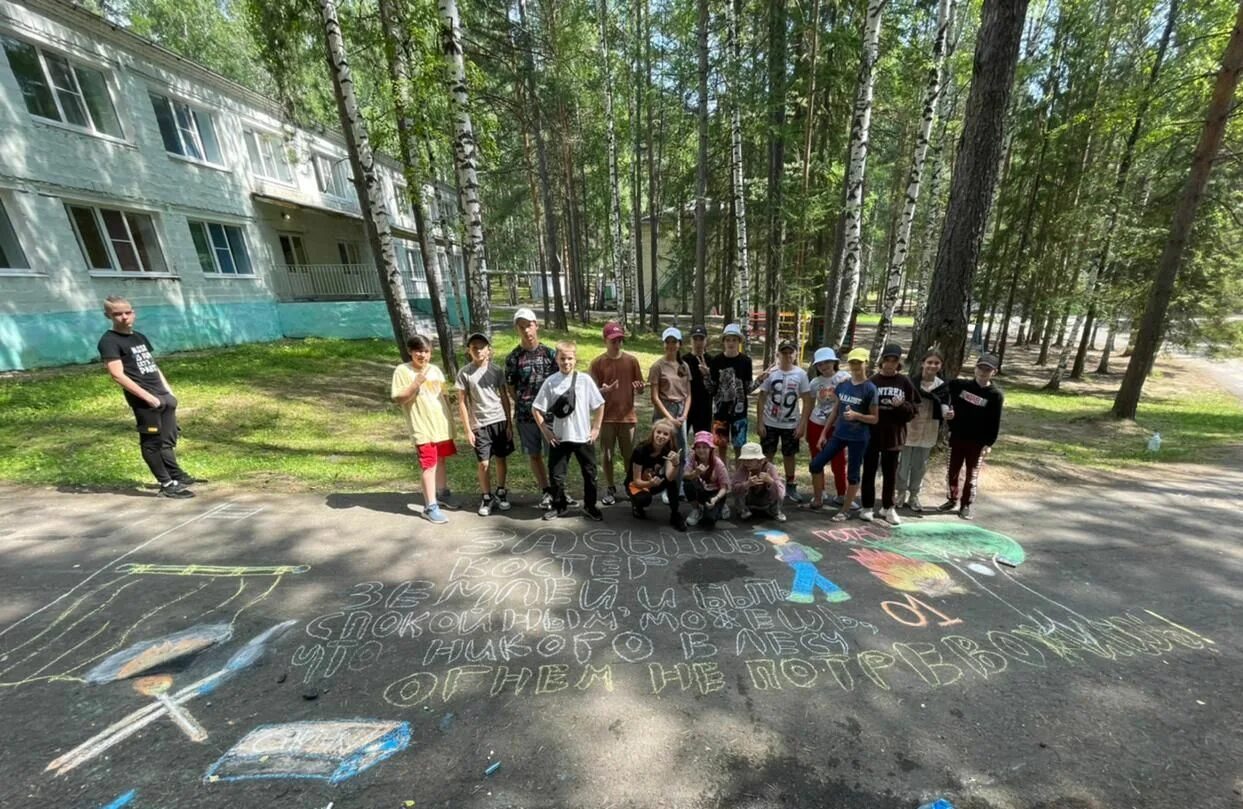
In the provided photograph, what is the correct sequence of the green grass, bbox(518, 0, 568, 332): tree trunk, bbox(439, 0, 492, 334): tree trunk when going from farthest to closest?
1. bbox(518, 0, 568, 332): tree trunk
2. bbox(439, 0, 492, 334): tree trunk
3. the green grass

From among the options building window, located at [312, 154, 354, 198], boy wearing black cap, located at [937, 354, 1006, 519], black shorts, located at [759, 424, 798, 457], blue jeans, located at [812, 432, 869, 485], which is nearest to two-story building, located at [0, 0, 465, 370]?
building window, located at [312, 154, 354, 198]

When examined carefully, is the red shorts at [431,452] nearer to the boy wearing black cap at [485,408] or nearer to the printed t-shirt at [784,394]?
the boy wearing black cap at [485,408]

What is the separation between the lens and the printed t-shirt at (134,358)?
456 cm

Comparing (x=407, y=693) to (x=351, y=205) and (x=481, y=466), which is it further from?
(x=351, y=205)

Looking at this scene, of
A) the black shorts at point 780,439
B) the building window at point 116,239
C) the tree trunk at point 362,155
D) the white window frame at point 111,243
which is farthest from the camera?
the building window at point 116,239

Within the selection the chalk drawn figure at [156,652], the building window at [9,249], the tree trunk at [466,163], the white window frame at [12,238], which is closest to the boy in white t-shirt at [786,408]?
the tree trunk at [466,163]

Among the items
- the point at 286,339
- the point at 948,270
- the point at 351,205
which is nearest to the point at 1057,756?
the point at 948,270

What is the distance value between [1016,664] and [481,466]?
4490mm

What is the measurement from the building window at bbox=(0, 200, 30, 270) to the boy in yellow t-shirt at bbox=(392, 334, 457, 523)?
11.1m

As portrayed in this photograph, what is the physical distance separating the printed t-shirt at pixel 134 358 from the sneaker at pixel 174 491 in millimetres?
885

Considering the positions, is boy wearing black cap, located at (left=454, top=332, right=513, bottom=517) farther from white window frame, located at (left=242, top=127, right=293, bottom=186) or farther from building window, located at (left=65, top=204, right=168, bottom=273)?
white window frame, located at (left=242, top=127, right=293, bottom=186)

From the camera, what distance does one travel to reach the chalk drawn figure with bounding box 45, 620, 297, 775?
222 cm

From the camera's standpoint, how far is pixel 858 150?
8852mm

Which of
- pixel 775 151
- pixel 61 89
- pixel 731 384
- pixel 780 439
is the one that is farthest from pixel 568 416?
pixel 61 89
